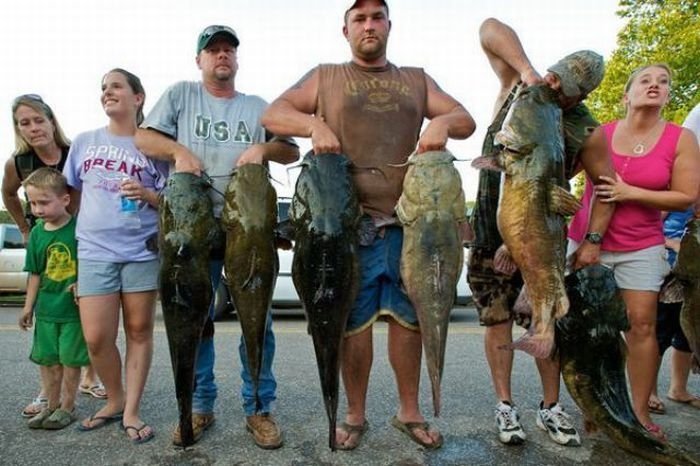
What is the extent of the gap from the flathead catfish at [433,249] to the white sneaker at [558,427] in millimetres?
1036

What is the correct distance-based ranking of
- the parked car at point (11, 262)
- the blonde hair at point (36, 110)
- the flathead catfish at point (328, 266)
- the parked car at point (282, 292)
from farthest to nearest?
the parked car at point (11, 262) < the parked car at point (282, 292) < the blonde hair at point (36, 110) < the flathead catfish at point (328, 266)

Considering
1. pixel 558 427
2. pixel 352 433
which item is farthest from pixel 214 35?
pixel 558 427

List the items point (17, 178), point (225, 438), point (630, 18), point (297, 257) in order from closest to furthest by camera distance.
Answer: point (297, 257)
point (225, 438)
point (17, 178)
point (630, 18)

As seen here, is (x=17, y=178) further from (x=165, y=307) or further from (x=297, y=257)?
(x=297, y=257)

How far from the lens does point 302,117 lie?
3.11 metres

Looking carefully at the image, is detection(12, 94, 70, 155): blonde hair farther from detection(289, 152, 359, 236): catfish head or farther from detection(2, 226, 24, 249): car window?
detection(2, 226, 24, 249): car window

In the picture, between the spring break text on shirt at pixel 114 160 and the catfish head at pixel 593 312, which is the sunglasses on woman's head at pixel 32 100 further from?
the catfish head at pixel 593 312

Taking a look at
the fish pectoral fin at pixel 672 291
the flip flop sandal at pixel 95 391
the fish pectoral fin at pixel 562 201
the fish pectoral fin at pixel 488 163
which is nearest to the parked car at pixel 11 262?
the flip flop sandal at pixel 95 391

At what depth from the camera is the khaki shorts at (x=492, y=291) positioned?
346cm

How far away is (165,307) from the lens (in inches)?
120

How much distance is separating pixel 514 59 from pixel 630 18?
19.6 meters

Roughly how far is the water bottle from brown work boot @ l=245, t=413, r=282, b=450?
1.41 m

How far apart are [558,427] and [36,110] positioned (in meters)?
4.12

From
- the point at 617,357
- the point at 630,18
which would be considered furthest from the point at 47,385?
the point at 630,18
